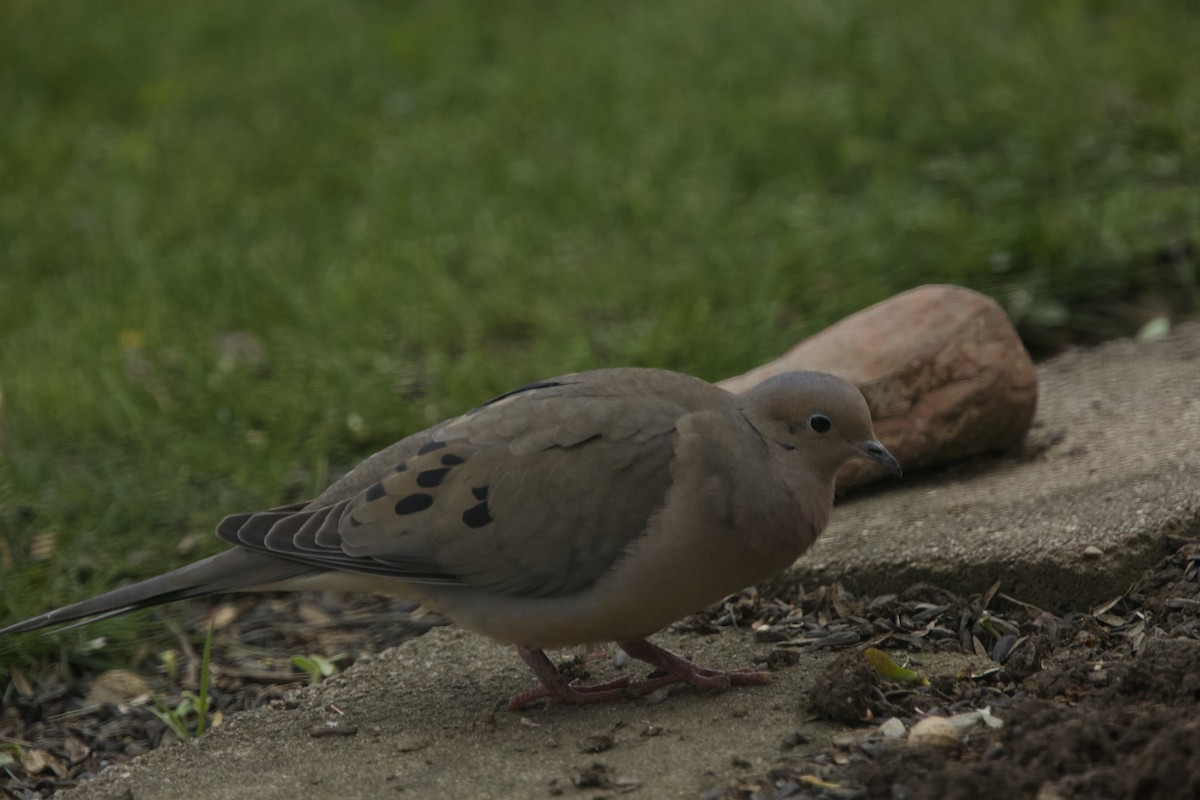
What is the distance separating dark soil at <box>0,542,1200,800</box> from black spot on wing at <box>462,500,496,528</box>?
0.59 m

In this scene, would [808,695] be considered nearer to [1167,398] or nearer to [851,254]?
[1167,398]

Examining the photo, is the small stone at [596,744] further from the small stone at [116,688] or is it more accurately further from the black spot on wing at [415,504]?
the small stone at [116,688]

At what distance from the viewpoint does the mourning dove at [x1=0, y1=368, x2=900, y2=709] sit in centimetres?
311

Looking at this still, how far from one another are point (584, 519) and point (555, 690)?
1.36ft

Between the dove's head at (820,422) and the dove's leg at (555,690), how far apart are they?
0.66 meters

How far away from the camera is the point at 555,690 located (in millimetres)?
3283

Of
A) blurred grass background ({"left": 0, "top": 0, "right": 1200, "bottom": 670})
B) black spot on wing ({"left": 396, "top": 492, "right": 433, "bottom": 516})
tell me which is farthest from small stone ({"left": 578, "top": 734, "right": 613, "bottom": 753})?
blurred grass background ({"left": 0, "top": 0, "right": 1200, "bottom": 670})

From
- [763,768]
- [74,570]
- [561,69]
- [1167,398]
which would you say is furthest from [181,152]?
[763,768]

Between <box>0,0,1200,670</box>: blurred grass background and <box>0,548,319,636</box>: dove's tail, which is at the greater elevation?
<box>0,0,1200,670</box>: blurred grass background

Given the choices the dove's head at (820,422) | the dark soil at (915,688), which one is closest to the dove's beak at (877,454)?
the dove's head at (820,422)

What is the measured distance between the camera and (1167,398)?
4.20 m

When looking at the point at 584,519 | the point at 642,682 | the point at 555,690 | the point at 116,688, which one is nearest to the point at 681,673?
the point at 642,682

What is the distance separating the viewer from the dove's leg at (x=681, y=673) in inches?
128

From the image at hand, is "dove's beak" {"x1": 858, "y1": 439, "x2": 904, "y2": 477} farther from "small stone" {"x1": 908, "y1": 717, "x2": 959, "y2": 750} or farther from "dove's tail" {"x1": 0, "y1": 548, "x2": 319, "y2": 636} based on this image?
"dove's tail" {"x1": 0, "y1": 548, "x2": 319, "y2": 636}
